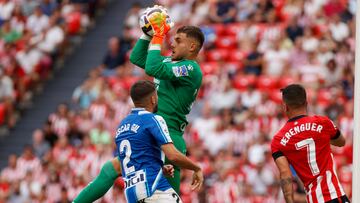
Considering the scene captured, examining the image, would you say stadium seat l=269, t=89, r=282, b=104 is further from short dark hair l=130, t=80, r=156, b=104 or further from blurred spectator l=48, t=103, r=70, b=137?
short dark hair l=130, t=80, r=156, b=104

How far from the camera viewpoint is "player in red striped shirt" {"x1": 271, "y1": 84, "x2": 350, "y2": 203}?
10273 mm

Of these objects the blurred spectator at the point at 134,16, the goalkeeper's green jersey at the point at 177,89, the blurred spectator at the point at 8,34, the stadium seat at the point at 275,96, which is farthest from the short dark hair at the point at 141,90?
the blurred spectator at the point at 8,34

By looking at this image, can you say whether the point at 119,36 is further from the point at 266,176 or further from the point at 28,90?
the point at 266,176

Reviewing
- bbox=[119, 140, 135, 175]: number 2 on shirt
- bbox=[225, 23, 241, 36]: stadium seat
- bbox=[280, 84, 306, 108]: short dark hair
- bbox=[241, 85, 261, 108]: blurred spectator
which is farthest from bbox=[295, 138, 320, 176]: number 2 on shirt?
bbox=[225, 23, 241, 36]: stadium seat

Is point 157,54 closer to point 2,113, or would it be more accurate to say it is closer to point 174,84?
point 174,84

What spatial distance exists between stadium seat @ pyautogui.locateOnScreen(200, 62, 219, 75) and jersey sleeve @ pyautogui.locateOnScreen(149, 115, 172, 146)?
12275mm

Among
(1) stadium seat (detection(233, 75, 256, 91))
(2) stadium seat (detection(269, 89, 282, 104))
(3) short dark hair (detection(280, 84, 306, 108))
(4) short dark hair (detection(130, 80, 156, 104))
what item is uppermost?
(1) stadium seat (detection(233, 75, 256, 91))

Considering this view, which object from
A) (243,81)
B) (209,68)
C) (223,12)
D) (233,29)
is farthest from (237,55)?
(223,12)

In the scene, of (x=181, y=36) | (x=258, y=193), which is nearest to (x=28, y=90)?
(x=258, y=193)

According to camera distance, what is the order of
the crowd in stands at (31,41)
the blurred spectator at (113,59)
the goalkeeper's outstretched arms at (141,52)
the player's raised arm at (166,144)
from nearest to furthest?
the player's raised arm at (166,144)
the goalkeeper's outstretched arms at (141,52)
the blurred spectator at (113,59)
the crowd in stands at (31,41)

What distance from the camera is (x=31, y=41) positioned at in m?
26.3

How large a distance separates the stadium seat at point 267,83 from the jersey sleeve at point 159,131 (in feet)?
37.5

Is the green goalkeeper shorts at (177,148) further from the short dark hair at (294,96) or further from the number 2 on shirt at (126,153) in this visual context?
the short dark hair at (294,96)

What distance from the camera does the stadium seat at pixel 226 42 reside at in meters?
23.2
